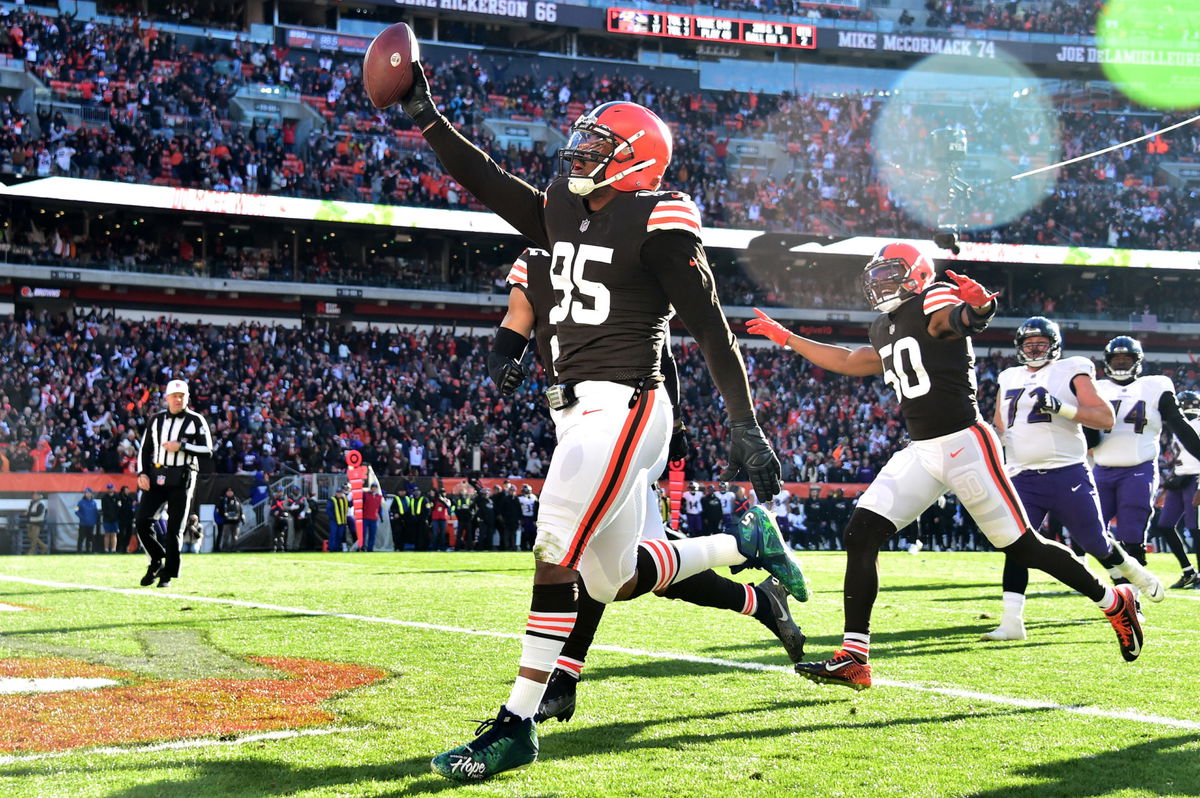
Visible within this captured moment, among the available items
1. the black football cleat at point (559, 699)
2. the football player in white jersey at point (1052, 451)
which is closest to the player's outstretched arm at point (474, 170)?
the black football cleat at point (559, 699)

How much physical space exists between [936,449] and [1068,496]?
7.99 feet

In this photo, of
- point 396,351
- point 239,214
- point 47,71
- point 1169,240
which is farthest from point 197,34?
point 1169,240

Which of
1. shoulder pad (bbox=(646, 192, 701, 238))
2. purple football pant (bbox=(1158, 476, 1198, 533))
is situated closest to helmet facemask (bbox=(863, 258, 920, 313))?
shoulder pad (bbox=(646, 192, 701, 238))

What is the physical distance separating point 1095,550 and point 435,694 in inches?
181

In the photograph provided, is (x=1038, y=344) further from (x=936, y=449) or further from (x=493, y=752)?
(x=493, y=752)

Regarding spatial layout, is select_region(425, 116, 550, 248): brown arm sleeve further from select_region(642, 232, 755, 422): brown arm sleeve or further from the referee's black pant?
the referee's black pant

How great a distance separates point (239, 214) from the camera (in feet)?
98.3

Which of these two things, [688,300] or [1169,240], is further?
[1169,240]

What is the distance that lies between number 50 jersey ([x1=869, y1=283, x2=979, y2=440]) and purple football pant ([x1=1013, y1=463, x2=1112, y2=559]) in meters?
2.14

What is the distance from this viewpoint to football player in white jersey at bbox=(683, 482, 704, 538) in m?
24.1

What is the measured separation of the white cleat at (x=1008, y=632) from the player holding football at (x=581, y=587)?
2.39 metres

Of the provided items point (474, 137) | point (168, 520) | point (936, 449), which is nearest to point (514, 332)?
point (936, 449)

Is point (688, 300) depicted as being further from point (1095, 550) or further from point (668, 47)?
point (668, 47)

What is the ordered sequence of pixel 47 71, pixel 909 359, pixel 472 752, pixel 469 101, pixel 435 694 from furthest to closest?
pixel 469 101 → pixel 47 71 → pixel 909 359 → pixel 435 694 → pixel 472 752
